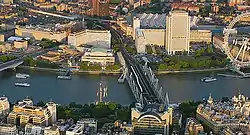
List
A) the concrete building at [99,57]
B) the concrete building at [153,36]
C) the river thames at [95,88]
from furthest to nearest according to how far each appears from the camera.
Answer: the concrete building at [153,36], the concrete building at [99,57], the river thames at [95,88]

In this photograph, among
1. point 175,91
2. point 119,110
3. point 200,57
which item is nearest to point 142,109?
point 119,110

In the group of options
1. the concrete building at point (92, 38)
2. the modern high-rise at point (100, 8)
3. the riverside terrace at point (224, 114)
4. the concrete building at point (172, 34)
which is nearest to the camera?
the riverside terrace at point (224, 114)

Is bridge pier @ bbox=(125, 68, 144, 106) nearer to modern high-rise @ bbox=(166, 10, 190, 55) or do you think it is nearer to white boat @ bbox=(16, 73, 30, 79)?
white boat @ bbox=(16, 73, 30, 79)

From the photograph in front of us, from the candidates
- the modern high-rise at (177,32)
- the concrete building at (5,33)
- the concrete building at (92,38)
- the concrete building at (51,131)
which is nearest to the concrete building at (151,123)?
the concrete building at (51,131)

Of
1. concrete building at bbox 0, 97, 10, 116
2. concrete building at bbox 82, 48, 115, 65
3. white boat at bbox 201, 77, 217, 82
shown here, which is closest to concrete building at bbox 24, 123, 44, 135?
concrete building at bbox 0, 97, 10, 116

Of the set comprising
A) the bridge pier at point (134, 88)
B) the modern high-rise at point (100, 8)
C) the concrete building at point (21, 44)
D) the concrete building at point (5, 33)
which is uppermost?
the modern high-rise at point (100, 8)

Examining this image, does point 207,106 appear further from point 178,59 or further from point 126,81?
point 178,59

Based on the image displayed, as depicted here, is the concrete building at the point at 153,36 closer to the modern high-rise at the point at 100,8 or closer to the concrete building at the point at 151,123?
the modern high-rise at the point at 100,8
